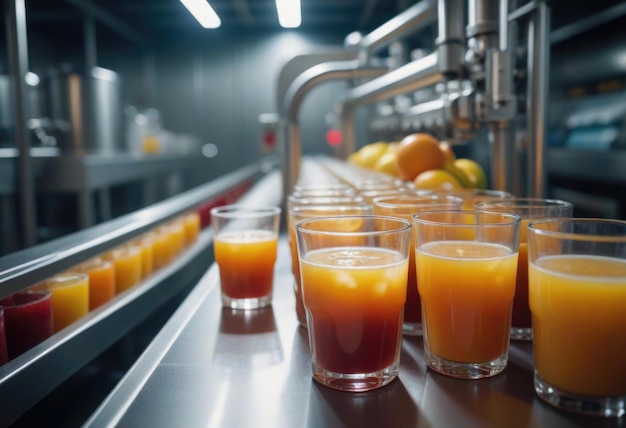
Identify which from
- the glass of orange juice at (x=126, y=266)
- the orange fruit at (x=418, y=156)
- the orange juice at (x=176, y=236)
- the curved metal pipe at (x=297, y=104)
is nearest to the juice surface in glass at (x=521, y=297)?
the orange fruit at (x=418, y=156)

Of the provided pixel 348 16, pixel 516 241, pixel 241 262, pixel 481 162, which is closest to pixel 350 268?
pixel 516 241

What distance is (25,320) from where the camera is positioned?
0.91 metres

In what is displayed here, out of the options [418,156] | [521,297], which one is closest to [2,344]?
[521,297]

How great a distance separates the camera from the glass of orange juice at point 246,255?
971 millimetres

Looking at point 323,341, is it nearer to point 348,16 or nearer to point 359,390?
point 359,390

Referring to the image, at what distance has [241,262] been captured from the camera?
3.22 feet

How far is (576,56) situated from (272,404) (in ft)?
12.1

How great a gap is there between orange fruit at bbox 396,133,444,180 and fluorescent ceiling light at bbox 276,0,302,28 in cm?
48

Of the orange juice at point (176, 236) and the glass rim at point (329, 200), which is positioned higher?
the glass rim at point (329, 200)

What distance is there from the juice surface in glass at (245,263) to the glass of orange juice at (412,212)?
0.86ft

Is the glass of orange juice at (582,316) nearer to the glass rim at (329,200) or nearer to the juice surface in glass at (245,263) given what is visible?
the glass rim at (329,200)

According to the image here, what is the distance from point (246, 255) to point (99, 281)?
1.72 ft

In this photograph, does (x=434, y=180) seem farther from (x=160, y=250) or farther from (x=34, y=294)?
(x=160, y=250)

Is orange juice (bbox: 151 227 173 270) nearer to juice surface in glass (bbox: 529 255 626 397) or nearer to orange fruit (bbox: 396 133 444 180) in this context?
orange fruit (bbox: 396 133 444 180)
